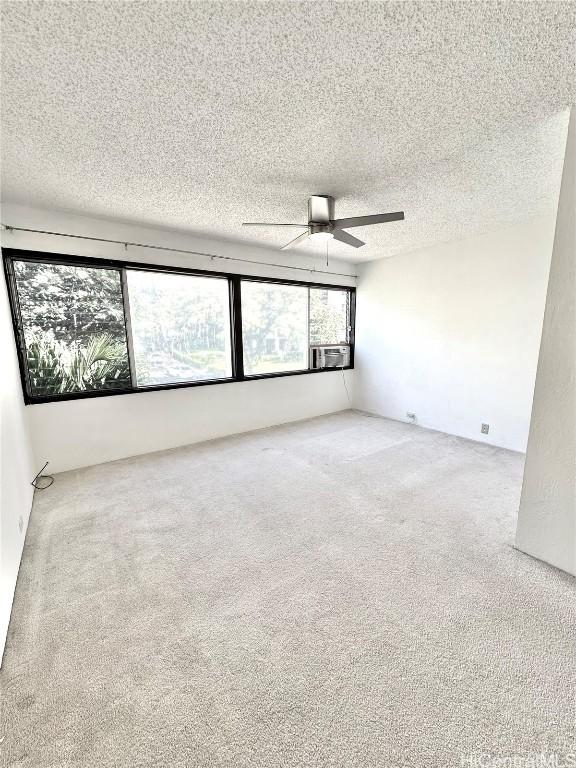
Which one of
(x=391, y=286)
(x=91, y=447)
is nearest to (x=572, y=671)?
(x=91, y=447)

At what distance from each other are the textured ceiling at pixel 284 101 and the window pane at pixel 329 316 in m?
2.24

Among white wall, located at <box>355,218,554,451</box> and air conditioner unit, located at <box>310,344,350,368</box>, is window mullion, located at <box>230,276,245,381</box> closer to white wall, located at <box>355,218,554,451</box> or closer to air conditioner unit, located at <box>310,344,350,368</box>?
air conditioner unit, located at <box>310,344,350,368</box>

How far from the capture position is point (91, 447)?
3.26 metres

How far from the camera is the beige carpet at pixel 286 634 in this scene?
41.1 inches

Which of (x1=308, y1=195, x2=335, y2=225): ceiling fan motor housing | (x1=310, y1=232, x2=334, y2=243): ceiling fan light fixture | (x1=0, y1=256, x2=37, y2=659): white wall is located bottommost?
(x1=0, y1=256, x2=37, y2=659): white wall

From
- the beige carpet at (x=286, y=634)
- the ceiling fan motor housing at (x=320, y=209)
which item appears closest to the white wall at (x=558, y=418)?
the beige carpet at (x=286, y=634)

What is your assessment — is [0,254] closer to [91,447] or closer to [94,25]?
[91,447]

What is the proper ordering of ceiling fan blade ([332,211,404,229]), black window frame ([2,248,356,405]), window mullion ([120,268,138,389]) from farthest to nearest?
window mullion ([120,268,138,389])
black window frame ([2,248,356,405])
ceiling fan blade ([332,211,404,229])

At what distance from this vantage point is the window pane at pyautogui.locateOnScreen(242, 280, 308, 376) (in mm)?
4227

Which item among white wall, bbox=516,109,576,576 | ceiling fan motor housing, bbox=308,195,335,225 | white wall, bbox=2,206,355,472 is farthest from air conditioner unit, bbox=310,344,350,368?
white wall, bbox=516,109,576,576

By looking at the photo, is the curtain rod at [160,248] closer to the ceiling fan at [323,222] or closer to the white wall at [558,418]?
the ceiling fan at [323,222]

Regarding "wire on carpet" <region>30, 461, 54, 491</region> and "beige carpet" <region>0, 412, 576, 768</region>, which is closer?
"beige carpet" <region>0, 412, 576, 768</region>

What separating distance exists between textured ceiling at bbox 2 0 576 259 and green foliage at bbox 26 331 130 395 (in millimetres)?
1252

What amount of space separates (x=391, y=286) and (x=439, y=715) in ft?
14.8
